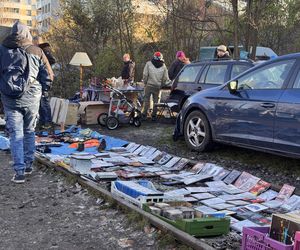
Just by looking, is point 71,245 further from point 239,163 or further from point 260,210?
point 239,163

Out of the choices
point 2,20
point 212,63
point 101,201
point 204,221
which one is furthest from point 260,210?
point 2,20

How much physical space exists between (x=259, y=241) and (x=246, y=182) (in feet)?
8.71

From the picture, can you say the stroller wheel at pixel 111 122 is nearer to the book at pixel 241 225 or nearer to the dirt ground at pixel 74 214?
the dirt ground at pixel 74 214

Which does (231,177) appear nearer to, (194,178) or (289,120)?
(194,178)

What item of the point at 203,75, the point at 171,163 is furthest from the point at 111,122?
the point at 171,163

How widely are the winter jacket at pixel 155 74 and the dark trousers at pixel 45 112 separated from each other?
286 cm

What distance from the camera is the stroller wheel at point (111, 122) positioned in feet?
39.4

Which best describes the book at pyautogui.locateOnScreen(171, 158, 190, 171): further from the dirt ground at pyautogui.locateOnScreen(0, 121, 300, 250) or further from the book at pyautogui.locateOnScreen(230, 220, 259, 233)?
the book at pyautogui.locateOnScreen(230, 220, 259, 233)

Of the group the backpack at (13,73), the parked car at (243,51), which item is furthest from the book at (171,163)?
the parked car at (243,51)

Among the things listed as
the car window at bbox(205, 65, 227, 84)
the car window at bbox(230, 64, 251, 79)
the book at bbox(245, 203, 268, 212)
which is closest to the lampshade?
the car window at bbox(205, 65, 227, 84)

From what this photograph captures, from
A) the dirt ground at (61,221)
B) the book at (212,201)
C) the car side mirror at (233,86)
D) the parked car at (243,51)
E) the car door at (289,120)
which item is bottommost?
the dirt ground at (61,221)

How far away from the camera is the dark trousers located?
37.8 feet

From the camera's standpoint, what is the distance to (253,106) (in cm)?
700

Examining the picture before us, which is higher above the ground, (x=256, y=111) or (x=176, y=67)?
(x=176, y=67)
